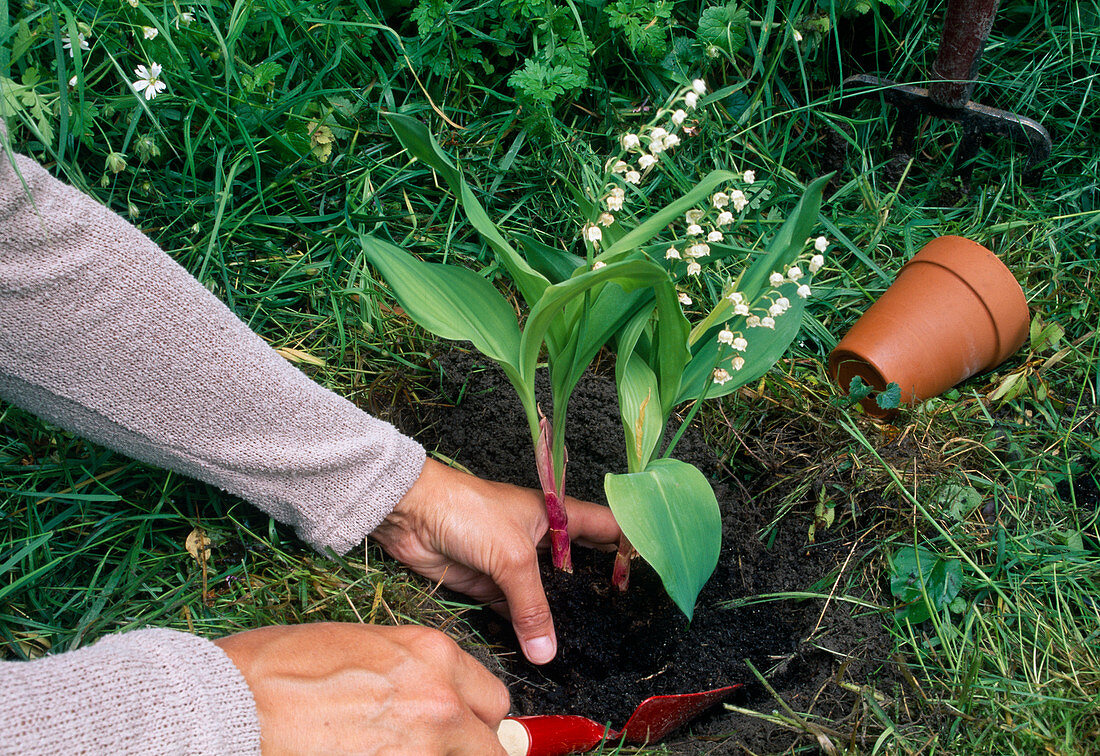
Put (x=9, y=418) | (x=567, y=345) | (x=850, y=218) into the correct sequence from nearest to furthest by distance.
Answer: (x=567, y=345), (x=9, y=418), (x=850, y=218)

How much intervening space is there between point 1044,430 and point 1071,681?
52 cm

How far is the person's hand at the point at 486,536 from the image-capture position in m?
1.29

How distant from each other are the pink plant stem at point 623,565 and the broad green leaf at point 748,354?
0.26 meters

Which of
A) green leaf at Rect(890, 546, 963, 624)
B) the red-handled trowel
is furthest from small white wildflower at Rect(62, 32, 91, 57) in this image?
green leaf at Rect(890, 546, 963, 624)

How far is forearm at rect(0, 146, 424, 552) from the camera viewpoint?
1.12 metres

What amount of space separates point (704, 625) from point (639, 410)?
41 cm

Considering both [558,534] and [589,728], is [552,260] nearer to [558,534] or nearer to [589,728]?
[558,534]

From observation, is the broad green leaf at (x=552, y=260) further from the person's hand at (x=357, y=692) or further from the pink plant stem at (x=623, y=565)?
the person's hand at (x=357, y=692)

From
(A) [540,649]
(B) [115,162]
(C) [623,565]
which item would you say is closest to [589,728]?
(A) [540,649]

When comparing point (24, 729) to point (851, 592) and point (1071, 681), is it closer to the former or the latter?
point (851, 592)

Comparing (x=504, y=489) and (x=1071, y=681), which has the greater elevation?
(x=504, y=489)

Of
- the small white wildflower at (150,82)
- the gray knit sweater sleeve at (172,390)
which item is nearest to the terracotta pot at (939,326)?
the gray knit sweater sleeve at (172,390)

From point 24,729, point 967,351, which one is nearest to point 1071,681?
point 967,351

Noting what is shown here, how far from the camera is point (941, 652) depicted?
1.29 metres
